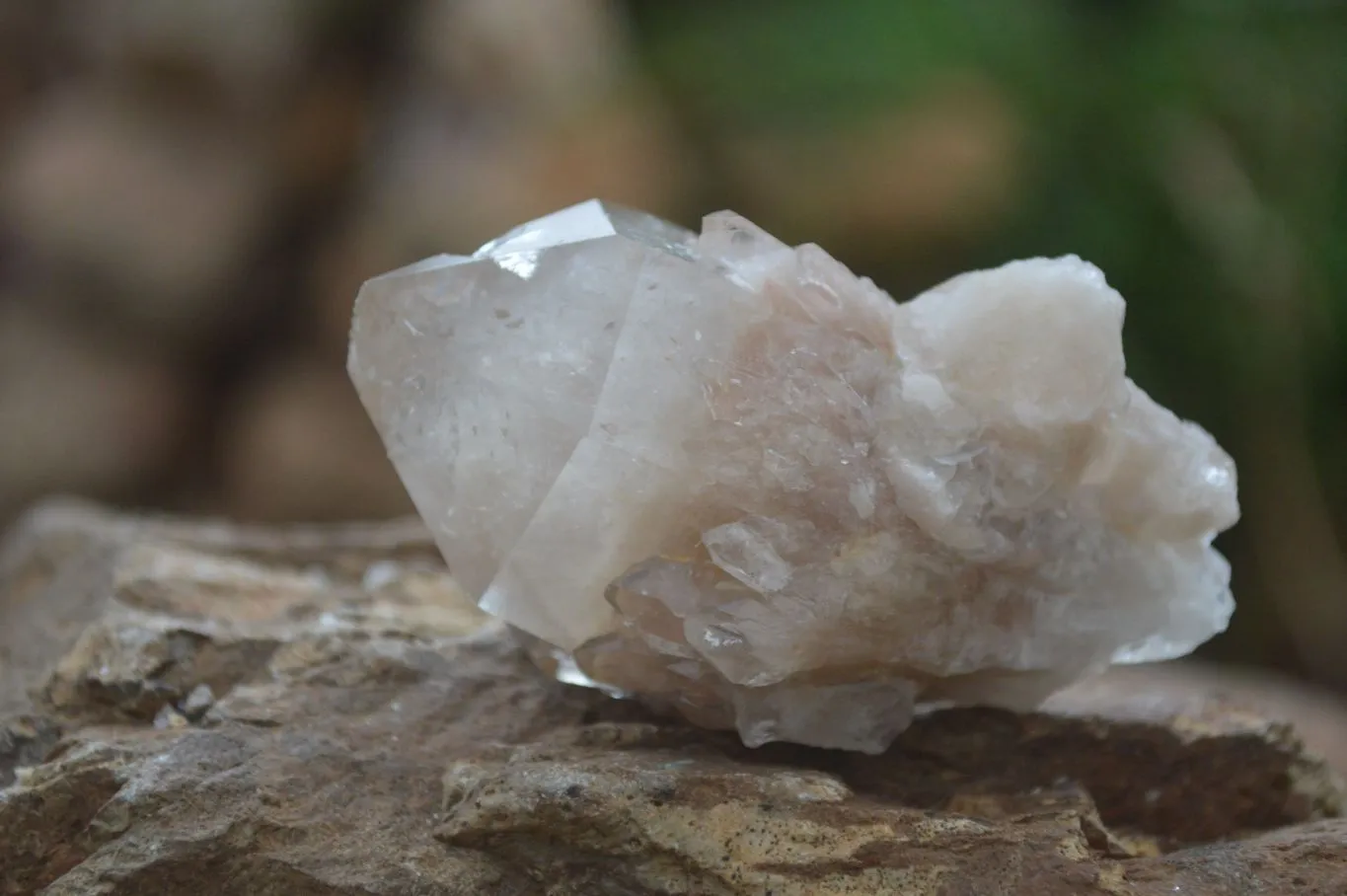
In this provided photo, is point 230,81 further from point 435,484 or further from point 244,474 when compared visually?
point 435,484

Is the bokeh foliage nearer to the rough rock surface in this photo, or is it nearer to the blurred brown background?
the blurred brown background

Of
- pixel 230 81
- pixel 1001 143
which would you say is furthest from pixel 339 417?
pixel 1001 143

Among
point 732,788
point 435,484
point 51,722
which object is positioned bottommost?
point 51,722

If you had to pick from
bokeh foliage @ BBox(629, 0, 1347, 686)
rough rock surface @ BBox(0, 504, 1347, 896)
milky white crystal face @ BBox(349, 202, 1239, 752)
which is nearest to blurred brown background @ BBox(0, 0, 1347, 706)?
A: bokeh foliage @ BBox(629, 0, 1347, 686)

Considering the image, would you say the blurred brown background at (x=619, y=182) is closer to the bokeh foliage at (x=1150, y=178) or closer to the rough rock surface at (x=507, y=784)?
the bokeh foliage at (x=1150, y=178)

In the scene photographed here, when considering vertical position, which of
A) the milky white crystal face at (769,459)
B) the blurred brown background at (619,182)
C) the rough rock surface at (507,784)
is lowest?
the rough rock surface at (507,784)

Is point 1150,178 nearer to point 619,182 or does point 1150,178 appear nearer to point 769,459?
point 619,182

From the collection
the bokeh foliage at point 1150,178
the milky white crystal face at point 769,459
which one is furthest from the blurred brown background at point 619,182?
the milky white crystal face at point 769,459
